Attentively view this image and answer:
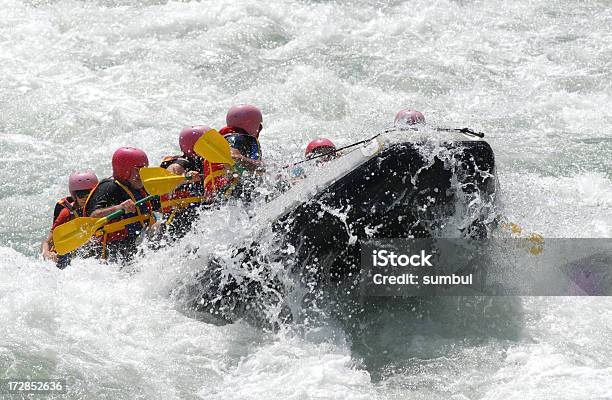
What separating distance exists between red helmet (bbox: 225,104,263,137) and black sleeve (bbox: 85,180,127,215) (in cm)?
107

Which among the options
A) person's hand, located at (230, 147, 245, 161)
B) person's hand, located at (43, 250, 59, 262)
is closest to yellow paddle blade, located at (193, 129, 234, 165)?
person's hand, located at (230, 147, 245, 161)

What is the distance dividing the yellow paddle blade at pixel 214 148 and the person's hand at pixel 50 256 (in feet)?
5.88

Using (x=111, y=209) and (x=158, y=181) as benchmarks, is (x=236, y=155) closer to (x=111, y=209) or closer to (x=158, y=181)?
(x=158, y=181)

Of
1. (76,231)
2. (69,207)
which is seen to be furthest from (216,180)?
(69,207)

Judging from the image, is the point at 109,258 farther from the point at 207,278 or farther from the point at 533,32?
the point at 533,32

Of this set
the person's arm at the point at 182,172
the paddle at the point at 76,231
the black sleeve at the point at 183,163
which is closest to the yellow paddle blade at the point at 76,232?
the paddle at the point at 76,231

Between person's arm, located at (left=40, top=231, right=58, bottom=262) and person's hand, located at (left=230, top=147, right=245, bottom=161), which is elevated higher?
person's hand, located at (left=230, top=147, right=245, bottom=161)

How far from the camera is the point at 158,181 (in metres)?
6.73

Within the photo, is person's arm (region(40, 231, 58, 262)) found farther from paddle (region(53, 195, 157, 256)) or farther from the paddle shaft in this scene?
the paddle shaft

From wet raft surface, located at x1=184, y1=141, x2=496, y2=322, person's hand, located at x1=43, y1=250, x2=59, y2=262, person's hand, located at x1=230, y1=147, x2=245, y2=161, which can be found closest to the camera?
wet raft surface, located at x1=184, y1=141, x2=496, y2=322

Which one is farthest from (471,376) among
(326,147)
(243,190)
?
(326,147)

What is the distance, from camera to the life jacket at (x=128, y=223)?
7.21 meters

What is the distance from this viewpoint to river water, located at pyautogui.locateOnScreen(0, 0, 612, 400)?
223 inches

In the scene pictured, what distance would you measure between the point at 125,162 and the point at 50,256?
1.10m
